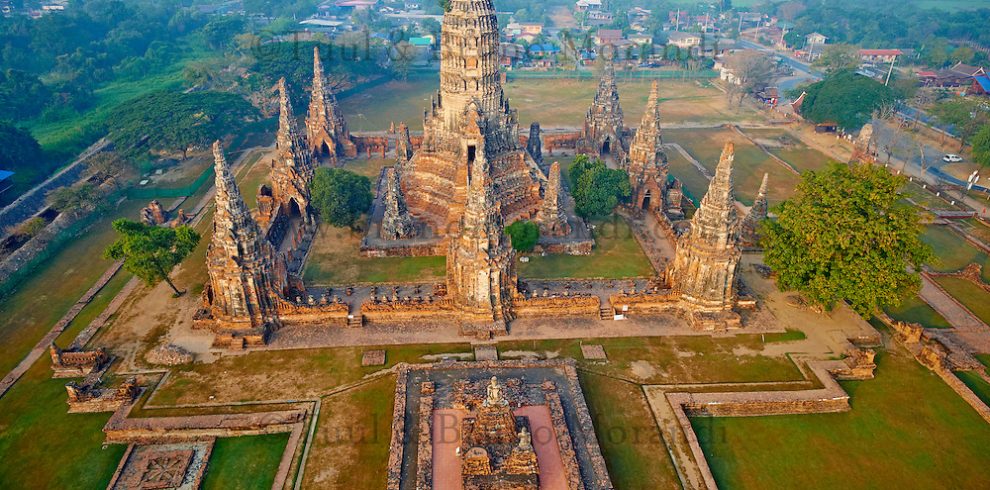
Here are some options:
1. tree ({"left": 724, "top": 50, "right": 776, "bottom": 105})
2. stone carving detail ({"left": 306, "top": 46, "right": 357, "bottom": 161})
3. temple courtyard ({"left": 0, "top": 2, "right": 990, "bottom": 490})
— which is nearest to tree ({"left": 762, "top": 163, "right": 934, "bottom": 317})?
temple courtyard ({"left": 0, "top": 2, "right": 990, "bottom": 490})

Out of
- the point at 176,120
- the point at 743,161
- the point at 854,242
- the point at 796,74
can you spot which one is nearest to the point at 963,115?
the point at 743,161

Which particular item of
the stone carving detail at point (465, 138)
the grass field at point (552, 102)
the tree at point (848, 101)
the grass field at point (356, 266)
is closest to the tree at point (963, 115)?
the tree at point (848, 101)

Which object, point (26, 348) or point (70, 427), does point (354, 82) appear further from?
point (70, 427)

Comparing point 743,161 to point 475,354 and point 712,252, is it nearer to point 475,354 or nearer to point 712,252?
point 712,252

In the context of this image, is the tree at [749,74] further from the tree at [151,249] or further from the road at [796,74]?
the tree at [151,249]

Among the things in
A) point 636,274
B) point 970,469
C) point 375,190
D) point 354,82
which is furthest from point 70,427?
point 354,82

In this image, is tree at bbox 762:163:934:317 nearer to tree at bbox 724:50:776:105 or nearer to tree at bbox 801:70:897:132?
tree at bbox 801:70:897:132
